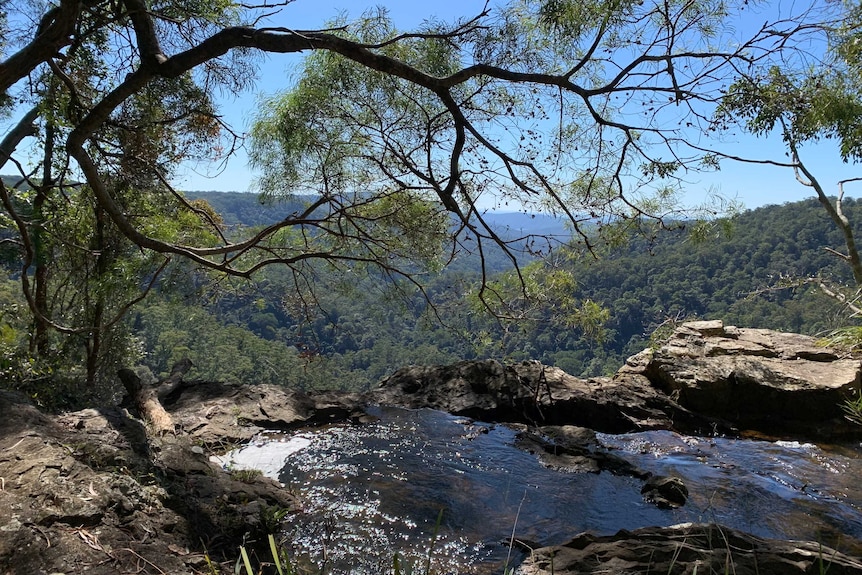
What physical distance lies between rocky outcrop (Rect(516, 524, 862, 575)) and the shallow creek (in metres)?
0.48

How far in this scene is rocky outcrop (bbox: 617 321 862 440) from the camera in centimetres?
534

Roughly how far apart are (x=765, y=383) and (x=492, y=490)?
359cm

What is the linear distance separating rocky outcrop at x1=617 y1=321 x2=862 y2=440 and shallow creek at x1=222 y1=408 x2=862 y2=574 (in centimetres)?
45

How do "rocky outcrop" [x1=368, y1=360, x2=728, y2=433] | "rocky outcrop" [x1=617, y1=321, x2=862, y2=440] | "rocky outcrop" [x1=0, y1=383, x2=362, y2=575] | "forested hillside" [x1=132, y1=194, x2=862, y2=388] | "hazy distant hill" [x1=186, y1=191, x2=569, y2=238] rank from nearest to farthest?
1. "rocky outcrop" [x1=0, y1=383, x2=362, y2=575]
2. "hazy distant hill" [x1=186, y1=191, x2=569, y2=238]
3. "rocky outcrop" [x1=617, y1=321, x2=862, y2=440]
4. "rocky outcrop" [x1=368, y1=360, x2=728, y2=433]
5. "forested hillside" [x1=132, y1=194, x2=862, y2=388]

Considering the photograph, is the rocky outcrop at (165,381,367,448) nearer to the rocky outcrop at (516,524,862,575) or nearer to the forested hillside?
the rocky outcrop at (516,524,862,575)

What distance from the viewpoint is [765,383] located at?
219 inches

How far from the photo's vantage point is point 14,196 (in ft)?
18.6

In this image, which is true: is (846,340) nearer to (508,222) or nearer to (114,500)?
(508,222)

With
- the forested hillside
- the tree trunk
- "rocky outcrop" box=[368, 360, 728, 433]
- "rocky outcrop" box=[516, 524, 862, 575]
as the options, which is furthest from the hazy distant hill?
the forested hillside

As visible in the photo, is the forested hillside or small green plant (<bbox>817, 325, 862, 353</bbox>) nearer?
small green plant (<bbox>817, 325, 862, 353</bbox>)

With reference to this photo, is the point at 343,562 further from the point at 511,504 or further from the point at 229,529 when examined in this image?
the point at 511,504

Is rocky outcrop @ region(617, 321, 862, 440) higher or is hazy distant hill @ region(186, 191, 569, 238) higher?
hazy distant hill @ region(186, 191, 569, 238)

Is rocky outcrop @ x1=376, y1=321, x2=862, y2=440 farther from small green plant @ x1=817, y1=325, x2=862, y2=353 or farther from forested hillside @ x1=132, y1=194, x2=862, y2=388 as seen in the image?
forested hillside @ x1=132, y1=194, x2=862, y2=388

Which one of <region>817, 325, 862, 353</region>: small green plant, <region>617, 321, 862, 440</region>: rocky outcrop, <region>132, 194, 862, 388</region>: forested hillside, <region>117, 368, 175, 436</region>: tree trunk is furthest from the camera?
<region>132, 194, 862, 388</region>: forested hillside
